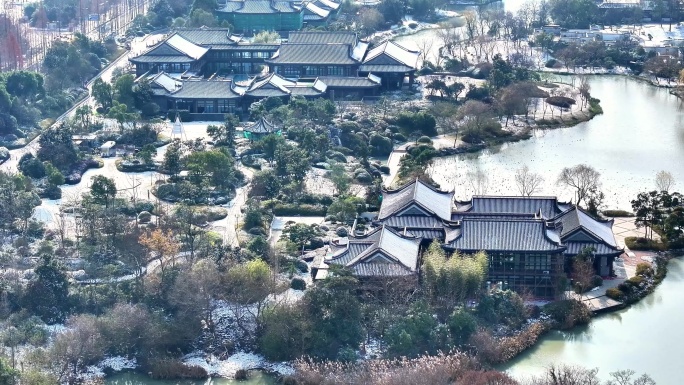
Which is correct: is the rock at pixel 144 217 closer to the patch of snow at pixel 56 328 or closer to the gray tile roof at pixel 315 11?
the patch of snow at pixel 56 328

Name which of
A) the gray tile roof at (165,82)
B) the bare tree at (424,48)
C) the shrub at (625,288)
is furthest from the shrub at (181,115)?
the shrub at (625,288)

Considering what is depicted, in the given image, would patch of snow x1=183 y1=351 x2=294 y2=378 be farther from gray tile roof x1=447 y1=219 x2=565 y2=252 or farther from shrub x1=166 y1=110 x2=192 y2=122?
shrub x1=166 y1=110 x2=192 y2=122

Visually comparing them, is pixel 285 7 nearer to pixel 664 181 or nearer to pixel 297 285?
pixel 664 181

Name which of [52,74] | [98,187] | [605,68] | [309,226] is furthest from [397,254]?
[605,68]

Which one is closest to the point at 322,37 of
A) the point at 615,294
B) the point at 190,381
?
the point at 615,294

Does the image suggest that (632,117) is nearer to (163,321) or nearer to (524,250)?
(524,250)

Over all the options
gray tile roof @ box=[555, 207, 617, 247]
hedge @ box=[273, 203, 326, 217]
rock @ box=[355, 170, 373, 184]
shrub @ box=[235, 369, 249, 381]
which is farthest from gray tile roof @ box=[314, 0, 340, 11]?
shrub @ box=[235, 369, 249, 381]

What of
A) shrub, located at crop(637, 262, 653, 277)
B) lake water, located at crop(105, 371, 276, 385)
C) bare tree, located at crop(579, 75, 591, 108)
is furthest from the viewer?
bare tree, located at crop(579, 75, 591, 108)
